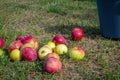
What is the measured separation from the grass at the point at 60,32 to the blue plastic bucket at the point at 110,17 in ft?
0.47

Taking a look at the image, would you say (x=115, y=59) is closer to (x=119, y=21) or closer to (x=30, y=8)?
(x=119, y=21)

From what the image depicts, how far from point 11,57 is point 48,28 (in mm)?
1829

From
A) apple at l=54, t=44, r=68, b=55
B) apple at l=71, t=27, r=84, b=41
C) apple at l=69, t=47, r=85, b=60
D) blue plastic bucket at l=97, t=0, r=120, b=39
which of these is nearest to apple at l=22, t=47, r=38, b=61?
apple at l=54, t=44, r=68, b=55

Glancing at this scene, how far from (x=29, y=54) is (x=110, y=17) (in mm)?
1559

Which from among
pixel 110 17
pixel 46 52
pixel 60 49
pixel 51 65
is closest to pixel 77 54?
pixel 60 49

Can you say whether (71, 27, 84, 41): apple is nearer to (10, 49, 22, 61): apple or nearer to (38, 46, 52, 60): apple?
(38, 46, 52, 60): apple

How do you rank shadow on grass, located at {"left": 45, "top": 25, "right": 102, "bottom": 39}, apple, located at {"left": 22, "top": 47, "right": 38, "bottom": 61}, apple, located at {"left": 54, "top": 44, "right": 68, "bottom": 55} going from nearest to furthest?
apple, located at {"left": 22, "top": 47, "right": 38, "bottom": 61} → apple, located at {"left": 54, "top": 44, "right": 68, "bottom": 55} → shadow on grass, located at {"left": 45, "top": 25, "right": 102, "bottom": 39}

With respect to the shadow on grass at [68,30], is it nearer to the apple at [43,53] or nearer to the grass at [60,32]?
the grass at [60,32]

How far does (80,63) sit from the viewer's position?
436cm

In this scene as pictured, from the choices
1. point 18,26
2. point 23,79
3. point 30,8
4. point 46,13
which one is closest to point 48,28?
point 18,26

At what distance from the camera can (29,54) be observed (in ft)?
14.0

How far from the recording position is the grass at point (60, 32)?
4.07m

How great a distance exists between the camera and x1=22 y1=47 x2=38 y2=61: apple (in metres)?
4.27

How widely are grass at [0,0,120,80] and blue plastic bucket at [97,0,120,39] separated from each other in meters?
0.14
